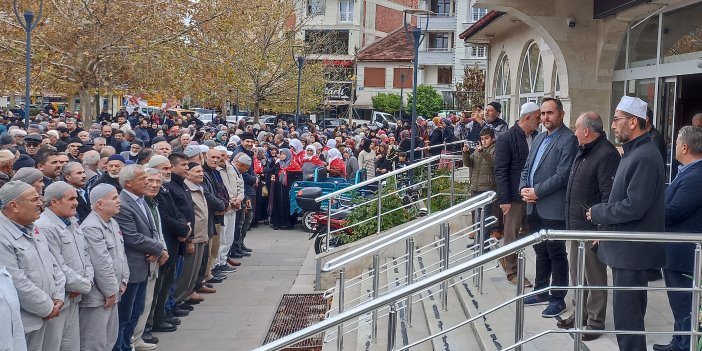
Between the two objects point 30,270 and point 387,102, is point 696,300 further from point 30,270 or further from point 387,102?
point 387,102

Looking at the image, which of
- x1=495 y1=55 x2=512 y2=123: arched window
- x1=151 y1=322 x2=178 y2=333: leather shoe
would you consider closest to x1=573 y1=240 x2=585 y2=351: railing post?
x1=151 y1=322 x2=178 y2=333: leather shoe

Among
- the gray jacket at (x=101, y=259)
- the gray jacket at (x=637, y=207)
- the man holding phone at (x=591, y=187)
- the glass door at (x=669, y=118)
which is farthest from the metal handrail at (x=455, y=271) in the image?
the glass door at (x=669, y=118)

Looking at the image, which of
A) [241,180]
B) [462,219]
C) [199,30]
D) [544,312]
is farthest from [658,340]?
[199,30]

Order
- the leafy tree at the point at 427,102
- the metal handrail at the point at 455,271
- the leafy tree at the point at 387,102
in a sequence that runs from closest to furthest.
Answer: the metal handrail at the point at 455,271, the leafy tree at the point at 427,102, the leafy tree at the point at 387,102

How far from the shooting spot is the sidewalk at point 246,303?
32.6ft

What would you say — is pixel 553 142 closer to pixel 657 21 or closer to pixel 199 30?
pixel 657 21

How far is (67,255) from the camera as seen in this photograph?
7184mm

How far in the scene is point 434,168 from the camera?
1606cm

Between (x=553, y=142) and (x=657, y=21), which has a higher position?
(x=657, y=21)

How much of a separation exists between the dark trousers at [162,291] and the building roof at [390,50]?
55062mm

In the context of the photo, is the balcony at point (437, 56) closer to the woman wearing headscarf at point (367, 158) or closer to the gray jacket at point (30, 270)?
the woman wearing headscarf at point (367, 158)

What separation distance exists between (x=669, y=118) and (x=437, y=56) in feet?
174

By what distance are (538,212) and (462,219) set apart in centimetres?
534

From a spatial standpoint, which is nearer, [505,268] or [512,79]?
[505,268]
